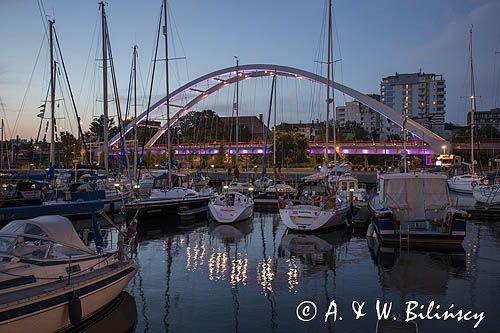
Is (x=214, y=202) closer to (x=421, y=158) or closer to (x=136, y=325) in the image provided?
(x=136, y=325)

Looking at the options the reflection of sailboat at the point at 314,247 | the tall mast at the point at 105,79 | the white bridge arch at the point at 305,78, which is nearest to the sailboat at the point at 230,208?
the reflection of sailboat at the point at 314,247

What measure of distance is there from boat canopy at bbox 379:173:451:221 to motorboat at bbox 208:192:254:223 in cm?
876

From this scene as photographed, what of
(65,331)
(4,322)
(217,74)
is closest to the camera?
(4,322)

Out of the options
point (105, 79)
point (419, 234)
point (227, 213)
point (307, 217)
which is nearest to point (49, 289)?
point (419, 234)

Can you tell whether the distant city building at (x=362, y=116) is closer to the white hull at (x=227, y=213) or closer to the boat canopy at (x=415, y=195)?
the white hull at (x=227, y=213)

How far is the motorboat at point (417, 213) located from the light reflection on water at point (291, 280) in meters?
0.64

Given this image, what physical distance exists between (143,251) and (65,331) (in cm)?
946

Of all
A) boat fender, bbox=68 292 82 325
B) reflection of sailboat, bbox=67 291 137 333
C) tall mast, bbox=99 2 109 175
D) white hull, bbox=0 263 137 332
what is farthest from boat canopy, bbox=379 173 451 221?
tall mast, bbox=99 2 109 175

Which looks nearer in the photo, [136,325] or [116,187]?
[136,325]

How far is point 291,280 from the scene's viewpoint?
14250mm

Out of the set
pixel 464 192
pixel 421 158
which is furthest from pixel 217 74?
pixel 464 192

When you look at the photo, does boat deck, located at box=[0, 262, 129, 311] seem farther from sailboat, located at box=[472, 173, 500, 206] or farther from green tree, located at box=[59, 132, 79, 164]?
green tree, located at box=[59, 132, 79, 164]

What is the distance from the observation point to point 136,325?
10578mm

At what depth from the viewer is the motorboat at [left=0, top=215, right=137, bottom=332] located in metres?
8.48
